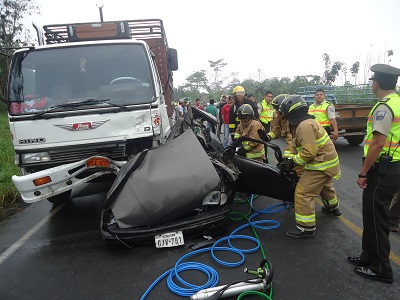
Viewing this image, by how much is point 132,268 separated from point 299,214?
1.92m

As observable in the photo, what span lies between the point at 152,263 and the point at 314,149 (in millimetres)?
2099

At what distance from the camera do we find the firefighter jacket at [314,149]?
3047 millimetres

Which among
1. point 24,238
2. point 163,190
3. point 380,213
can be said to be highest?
point 163,190

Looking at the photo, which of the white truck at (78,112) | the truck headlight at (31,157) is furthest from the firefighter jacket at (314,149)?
the truck headlight at (31,157)

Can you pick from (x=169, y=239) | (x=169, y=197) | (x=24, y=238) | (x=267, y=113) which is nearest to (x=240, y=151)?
(x=169, y=197)

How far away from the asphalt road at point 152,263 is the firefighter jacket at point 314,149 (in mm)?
820

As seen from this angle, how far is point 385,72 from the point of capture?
2.35 meters

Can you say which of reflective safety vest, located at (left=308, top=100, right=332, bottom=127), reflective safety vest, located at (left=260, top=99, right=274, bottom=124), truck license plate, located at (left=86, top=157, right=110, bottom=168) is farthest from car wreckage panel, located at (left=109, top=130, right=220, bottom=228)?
reflective safety vest, located at (left=260, top=99, right=274, bottom=124)

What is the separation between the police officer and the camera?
2.31 m

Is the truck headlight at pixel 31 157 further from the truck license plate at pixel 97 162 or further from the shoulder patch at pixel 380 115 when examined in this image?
the shoulder patch at pixel 380 115

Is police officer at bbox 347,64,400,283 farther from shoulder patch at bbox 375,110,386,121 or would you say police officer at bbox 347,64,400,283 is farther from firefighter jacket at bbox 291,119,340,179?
firefighter jacket at bbox 291,119,340,179

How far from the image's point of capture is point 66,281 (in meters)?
2.69

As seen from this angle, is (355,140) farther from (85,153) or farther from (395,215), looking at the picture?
(85,153)

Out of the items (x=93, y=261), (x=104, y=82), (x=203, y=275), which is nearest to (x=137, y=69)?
(x=104, y=82)
